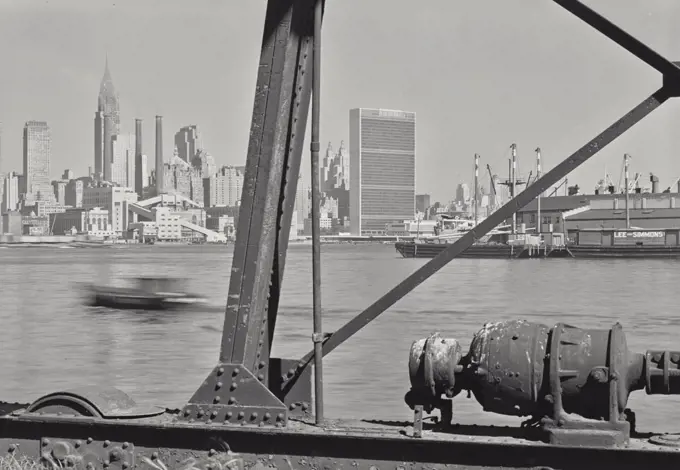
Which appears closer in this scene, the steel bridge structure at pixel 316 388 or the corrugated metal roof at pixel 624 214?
the steel bridge structure at pixel 316 388

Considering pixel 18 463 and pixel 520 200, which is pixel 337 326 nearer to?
pixel 18 463

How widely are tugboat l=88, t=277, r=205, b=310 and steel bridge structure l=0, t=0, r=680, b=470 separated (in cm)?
5801

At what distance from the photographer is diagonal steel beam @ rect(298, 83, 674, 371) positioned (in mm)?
6062

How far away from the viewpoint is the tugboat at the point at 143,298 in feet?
213

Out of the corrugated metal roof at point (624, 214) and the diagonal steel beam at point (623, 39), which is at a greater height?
the corrugated metal roof at point (624, 214)

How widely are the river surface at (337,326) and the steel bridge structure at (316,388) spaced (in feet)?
34.3

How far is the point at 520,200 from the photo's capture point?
631 cm

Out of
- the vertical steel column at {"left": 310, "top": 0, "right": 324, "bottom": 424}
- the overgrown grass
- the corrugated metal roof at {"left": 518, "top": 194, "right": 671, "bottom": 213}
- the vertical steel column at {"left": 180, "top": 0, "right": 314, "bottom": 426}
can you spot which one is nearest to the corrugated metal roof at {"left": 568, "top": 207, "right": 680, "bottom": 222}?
the corrugated metal roof at {"left": 518, "top": 194, "right": 671, "bottom": 213}

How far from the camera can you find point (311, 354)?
6.85 metres

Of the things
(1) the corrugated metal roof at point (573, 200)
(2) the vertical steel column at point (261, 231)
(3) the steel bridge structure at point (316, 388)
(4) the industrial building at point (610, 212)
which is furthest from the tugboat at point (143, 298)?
(1) the corrugated metal roof at point (573, 200)

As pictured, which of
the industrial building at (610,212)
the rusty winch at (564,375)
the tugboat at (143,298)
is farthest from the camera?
the industrial building at (610,212)

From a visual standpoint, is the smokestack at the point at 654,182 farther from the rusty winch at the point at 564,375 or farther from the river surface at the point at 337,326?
the rusty winch at the point at 564,375

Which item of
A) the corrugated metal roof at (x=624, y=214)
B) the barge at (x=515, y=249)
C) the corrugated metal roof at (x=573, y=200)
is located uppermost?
the corrugated metal roof at (x=573, y=200)

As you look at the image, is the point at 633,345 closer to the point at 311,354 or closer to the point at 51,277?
the point at 311,354
